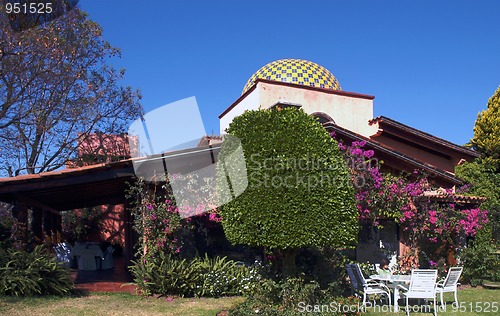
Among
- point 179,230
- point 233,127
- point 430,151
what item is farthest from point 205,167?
point 430,151

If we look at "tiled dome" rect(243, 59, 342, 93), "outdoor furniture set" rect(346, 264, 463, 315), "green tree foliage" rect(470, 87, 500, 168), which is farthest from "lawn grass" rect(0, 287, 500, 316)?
"green tree foliage" rect(470, 87, 500, 168)

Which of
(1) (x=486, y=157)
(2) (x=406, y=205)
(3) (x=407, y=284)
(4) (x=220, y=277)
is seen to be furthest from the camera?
(1) (x=486, y=157)

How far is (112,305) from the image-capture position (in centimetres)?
947

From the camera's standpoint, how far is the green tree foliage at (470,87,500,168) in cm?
2416

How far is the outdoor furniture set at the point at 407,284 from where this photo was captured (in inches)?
367

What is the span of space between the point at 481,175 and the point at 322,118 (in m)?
8.64

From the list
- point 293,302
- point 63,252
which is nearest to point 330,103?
point 63,252

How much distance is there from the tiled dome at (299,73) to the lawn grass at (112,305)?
1541 centimetres

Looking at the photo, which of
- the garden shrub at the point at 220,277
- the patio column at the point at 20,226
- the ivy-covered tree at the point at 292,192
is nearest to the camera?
the ivy-covered tree at the point at 292,192

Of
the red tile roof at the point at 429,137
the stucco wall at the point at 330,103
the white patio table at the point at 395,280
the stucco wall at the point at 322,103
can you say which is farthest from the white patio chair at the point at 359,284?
Answer: the stucco wall at the point at 330,103

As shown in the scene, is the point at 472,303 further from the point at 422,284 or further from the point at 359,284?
the point at 359,284

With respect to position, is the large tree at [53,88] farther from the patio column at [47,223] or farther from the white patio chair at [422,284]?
the white patio chair at [422,284]

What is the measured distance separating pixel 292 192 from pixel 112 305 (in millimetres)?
4540

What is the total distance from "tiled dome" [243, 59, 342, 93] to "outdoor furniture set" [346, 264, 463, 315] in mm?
14647
